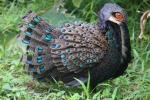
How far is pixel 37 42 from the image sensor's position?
4.48m

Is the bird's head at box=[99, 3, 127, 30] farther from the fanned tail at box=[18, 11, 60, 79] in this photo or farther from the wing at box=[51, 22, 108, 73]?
the fanned tail at box=[18, 11, 60, 79]

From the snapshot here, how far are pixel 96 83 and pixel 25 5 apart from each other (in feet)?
8.17

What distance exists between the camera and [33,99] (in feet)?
14.3

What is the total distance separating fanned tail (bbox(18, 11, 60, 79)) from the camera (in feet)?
14.5

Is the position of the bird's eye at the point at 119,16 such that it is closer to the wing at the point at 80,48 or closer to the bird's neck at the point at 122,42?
the bird's neck at the point at 122,42

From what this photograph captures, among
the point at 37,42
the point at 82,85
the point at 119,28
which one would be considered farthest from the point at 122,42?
the point at 37,42

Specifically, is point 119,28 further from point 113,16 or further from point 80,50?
point 80,50

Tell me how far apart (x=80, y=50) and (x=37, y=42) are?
38 centimetres

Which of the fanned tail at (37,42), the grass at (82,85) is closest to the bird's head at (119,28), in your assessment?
the grass at (82,85)

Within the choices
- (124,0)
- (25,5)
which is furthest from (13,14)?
(124,0)

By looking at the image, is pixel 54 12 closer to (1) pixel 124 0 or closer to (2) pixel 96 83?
(2) pixel 96 83

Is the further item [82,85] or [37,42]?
[37,42]

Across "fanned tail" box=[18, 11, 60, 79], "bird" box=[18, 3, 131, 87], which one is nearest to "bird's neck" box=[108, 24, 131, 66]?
"bird" box=[18, 3, 131, 87]

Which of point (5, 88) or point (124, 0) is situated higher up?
point (124, 0)
